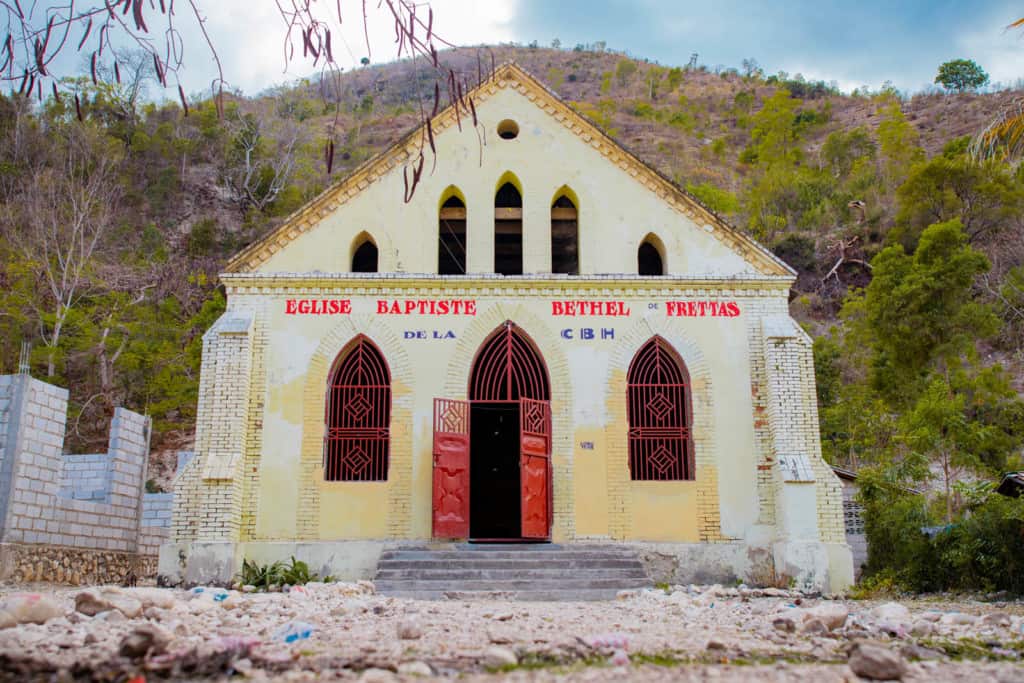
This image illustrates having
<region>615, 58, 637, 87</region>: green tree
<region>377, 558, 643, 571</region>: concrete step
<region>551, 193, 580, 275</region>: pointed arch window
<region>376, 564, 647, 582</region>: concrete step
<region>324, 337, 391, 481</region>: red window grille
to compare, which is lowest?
<region>376, 564, 647, 582</region>: concrete step

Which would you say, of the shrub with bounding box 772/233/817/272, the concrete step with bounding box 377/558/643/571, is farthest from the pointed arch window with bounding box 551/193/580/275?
the shrub with bounding box 772/233/817/272

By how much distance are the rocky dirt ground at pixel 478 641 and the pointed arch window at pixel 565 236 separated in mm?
8121

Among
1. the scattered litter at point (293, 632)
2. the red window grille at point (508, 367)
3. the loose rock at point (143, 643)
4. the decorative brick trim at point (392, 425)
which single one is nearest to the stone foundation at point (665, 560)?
the decorative brick trim at point (392, 425)

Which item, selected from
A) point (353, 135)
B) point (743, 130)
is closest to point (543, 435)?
point (353, 135)

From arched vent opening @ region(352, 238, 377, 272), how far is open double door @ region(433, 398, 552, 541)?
317cm

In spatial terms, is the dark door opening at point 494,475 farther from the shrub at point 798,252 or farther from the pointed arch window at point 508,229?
the shrub at point 798,252

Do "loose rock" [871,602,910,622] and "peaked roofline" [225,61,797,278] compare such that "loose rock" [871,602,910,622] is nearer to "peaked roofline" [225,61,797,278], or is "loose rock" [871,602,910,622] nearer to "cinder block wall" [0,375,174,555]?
"peaked roofline" [225,61,797,278]

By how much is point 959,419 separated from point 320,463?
50.4 ft

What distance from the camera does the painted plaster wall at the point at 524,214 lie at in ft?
52.2

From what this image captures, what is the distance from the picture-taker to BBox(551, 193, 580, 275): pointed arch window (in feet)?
54.9

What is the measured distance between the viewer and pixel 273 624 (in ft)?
27.2

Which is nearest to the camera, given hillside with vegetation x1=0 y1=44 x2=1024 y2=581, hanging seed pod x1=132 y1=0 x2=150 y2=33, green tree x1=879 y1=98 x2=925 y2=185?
hanging seed pod x1=132 y1=0 x2=150 y2=33

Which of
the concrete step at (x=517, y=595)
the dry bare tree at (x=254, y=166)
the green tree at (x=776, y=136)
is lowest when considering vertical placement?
the concrete step at (x=517, y=595)

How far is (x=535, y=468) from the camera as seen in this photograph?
1474 centimetres
